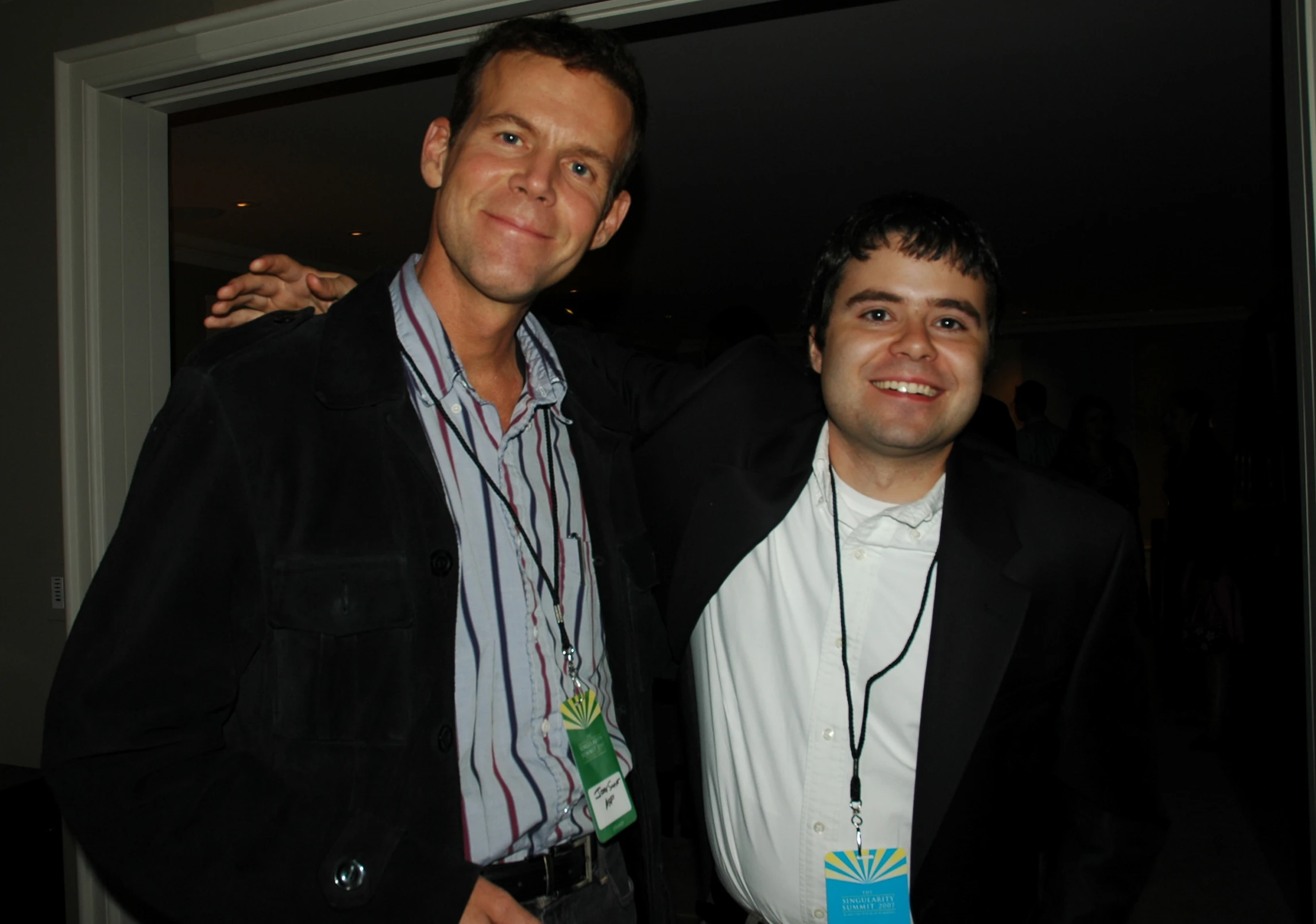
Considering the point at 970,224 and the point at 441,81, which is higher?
the point at 441,81

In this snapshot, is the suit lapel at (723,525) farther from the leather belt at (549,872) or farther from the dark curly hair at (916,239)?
the leather belt at (549,872)

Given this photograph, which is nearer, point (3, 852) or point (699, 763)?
point (699, 763)

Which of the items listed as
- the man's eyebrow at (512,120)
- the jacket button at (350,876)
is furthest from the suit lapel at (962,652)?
the man's eyebrow at (512,120)

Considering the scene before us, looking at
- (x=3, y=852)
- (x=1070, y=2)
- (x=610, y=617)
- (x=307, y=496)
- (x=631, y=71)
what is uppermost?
(x=1070, y=2)

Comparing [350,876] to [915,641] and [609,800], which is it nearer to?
[609,800]

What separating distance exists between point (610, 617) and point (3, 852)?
89.5 inches

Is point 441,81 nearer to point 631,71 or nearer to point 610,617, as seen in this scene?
point 631,71

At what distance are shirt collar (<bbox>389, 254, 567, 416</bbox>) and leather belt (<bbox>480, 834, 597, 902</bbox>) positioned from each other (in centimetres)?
71

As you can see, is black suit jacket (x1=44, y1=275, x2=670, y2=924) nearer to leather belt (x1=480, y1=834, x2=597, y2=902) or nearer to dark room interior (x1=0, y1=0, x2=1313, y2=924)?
leather belt (x1=480, y1=834, x2=597, y2=902)

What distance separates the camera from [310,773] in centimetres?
117

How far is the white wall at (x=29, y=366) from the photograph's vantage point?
8.60ft

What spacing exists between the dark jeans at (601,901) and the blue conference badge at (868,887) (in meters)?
0.35

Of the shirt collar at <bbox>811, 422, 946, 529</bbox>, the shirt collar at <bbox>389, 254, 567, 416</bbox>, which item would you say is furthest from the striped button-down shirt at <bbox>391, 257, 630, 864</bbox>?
the shirt collar at <bbox>811, 422, 946, 529</bbox>

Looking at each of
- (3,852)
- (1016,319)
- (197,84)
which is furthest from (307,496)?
(1016,319)
